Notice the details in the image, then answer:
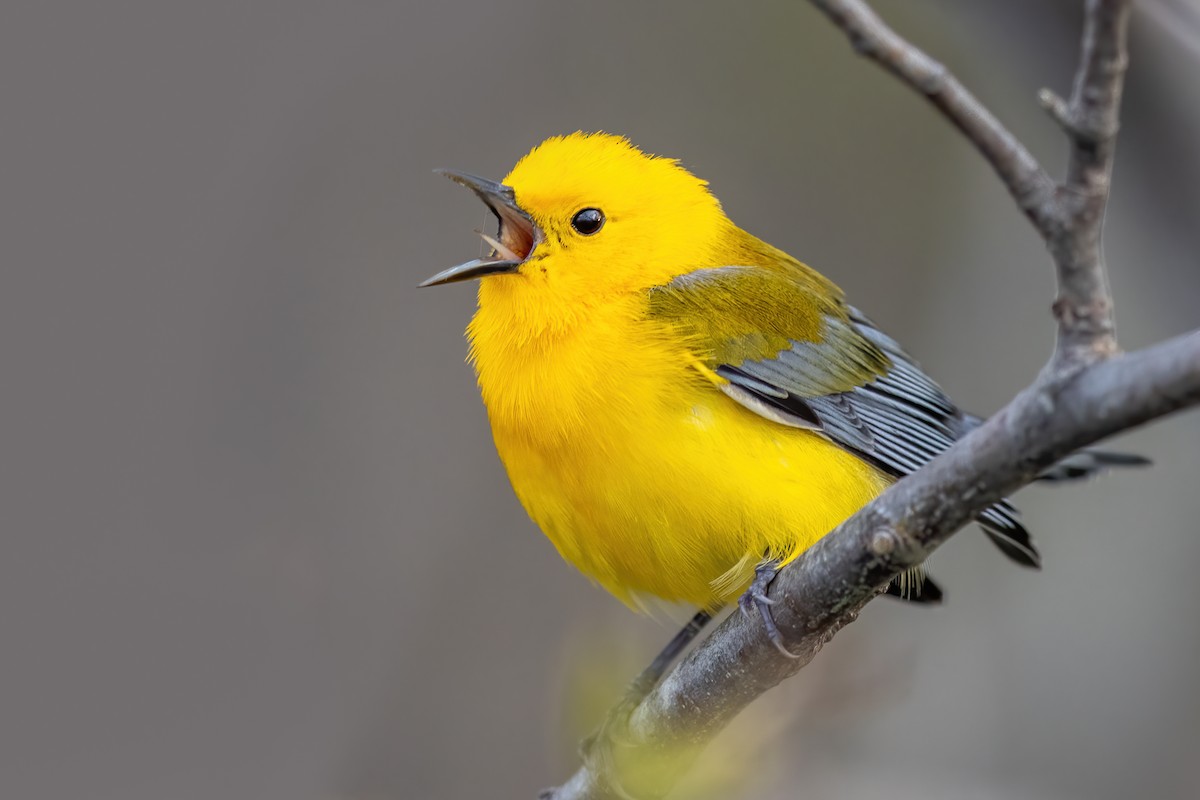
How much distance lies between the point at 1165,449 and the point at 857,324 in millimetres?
3294

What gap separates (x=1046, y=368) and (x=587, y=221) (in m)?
2.53

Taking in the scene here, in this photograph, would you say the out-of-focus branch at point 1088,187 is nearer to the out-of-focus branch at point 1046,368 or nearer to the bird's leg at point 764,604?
the out-of-focus branch at point 1046,368

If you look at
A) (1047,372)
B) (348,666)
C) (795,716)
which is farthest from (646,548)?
(348,666)

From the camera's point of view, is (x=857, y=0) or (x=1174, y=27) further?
(x=1174, y=27)

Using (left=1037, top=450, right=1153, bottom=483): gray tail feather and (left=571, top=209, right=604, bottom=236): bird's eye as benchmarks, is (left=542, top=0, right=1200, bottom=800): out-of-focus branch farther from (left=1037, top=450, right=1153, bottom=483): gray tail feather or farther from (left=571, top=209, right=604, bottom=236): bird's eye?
(left=571, top=209, right=604, bottom=236): bird's eye

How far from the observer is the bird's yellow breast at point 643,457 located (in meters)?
4.07

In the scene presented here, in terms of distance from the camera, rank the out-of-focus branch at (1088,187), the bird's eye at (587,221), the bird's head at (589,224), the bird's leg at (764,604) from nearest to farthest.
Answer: the out-of-focus branch at (1088,187)
the bird's leg at (764,604)
the bird's head at (589,224)
the bird's eye at (587,221)

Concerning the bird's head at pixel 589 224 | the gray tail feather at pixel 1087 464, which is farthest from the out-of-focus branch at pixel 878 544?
the bird's head at pixel 589 224

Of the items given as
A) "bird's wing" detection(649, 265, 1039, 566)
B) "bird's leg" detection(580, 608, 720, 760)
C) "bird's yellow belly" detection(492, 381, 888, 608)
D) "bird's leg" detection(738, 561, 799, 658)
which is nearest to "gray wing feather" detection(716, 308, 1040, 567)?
"bird's wing" detection(649, 265, 1039, 566)

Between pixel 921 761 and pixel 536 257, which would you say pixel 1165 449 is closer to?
pixel 921 761

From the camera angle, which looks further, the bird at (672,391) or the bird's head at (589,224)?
the bird's head at (589,224)

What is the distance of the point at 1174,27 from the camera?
438 centimetres

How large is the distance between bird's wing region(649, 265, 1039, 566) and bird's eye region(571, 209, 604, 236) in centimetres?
35

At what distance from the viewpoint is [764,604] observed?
11.4 ft
